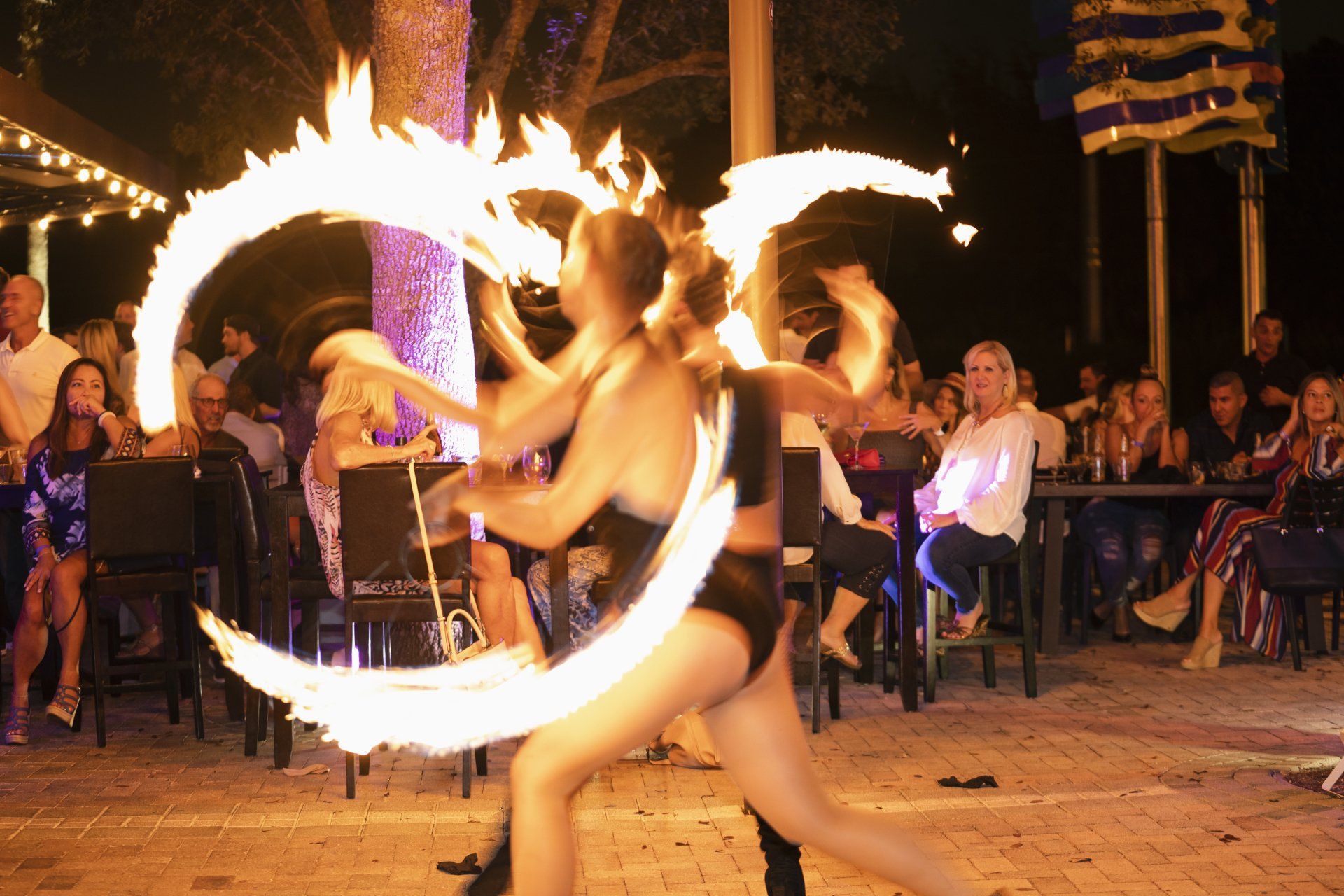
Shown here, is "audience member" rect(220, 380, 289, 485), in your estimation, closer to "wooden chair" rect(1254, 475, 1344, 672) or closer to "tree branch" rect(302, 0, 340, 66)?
"tree branch" rect(302, 0, 340, 66)

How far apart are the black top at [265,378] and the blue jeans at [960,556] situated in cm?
541

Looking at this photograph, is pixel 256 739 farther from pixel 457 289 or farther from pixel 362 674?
pixel 457 289

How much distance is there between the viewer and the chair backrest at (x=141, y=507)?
22.2ft

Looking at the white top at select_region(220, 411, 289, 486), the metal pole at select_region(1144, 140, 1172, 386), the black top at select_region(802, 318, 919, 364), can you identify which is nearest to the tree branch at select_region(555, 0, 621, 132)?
the black top at select_region(802, 318, 919, 364)

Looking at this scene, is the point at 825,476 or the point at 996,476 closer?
the point at 825,476

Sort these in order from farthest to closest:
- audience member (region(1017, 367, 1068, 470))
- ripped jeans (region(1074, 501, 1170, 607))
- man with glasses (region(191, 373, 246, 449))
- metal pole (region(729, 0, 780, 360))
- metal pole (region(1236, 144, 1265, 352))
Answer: metal pole (region(1236, 144, 1265, 352)) < audience member (region(1017, 367, 1068, 470)) < ripped jeans (region(1074, 501, 1170, 607)) < man with glasses (region(191, 373, 246, 449)) < metal pole (region(729, 0, 780, 360))

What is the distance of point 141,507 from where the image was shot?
6863 mm

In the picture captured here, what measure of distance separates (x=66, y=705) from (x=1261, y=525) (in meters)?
6.45

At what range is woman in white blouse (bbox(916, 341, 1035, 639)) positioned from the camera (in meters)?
7.68

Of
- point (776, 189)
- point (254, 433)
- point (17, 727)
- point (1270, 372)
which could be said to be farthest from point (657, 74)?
point (17, 727)

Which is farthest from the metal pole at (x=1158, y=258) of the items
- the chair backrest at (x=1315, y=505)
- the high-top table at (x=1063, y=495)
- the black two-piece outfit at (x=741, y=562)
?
the black two-piece outfit at (x=741, y=562)

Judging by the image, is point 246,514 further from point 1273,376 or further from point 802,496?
point 1273,376

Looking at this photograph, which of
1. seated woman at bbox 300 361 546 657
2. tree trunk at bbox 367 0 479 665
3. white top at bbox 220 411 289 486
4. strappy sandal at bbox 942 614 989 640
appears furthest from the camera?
white top at bbox 220 411 289 486

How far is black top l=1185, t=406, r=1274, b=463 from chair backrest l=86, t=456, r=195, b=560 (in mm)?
6220
